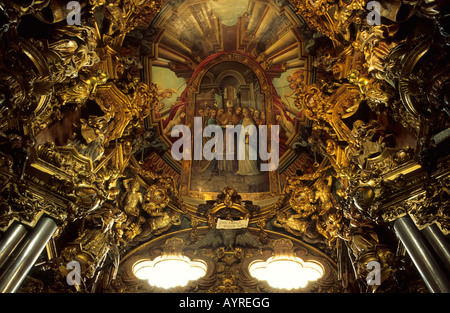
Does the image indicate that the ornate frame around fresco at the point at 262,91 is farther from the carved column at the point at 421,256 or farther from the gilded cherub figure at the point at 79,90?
the carved column at the point at 421,256

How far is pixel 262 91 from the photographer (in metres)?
10.6

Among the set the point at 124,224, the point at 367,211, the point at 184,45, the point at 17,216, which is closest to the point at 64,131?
the point at 17,216

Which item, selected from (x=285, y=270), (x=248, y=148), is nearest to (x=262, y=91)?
(x=248, y=148)

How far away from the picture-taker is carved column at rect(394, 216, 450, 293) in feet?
15.9

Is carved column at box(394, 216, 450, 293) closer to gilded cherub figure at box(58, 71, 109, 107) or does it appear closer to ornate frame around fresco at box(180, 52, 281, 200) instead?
ornate frame around fresco at box(180, 52, 281, 200)

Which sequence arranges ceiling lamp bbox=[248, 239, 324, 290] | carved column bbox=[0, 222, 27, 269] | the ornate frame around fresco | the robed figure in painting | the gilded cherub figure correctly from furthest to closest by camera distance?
the robed figure in painting < the ornate frame around fresco < ceiling lamp bbox=[248, 239, 324, 290] < the gilded cherub figure < carved column bbox=[0, 222, 27, 269]

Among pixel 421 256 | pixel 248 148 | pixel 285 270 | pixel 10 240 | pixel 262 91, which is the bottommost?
pixel 421 256

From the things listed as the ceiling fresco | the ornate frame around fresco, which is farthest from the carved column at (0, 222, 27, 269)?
the ornate frame around fresco

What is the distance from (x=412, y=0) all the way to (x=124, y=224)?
24.9 feet

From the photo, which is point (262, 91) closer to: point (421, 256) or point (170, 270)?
point (170, 270)

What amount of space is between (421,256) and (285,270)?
4686mm

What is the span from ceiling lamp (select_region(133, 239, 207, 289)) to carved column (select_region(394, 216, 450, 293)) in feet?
17.6

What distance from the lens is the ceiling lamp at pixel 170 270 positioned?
9305mm
